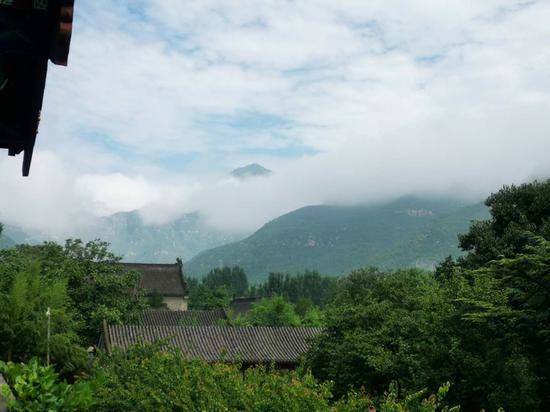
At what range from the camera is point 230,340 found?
109 ft

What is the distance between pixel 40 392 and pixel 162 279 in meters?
70.1

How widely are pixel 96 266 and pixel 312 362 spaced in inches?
803

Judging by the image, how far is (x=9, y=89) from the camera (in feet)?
18.9

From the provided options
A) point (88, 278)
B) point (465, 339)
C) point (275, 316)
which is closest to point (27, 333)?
point (88, 278)

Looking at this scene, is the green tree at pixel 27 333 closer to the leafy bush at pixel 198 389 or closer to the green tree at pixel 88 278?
the leafy bush at pixel 198 389

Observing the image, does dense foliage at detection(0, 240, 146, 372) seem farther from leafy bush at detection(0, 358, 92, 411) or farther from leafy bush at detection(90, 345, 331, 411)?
leafy bush at detection(0, 358, 92, 411)

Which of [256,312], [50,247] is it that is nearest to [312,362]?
[50,247]

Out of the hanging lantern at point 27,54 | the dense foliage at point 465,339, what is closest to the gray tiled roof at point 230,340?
the dense foliage at point 465,339

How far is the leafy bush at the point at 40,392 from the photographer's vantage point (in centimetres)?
1349

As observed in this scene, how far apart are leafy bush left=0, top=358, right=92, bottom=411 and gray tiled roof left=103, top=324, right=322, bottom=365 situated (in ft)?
48.5

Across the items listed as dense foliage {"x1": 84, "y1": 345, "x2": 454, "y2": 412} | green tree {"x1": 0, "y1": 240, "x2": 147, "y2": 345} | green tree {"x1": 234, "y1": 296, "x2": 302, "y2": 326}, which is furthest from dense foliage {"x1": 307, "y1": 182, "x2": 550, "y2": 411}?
green tree {"x1": 234, "y1": 296, "x2": 302, "y2": 326}

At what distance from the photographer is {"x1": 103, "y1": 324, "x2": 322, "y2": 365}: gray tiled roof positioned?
1233 inches

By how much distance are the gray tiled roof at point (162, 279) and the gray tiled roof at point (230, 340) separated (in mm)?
47873

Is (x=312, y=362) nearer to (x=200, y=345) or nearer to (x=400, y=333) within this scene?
(x=400, y=333)
